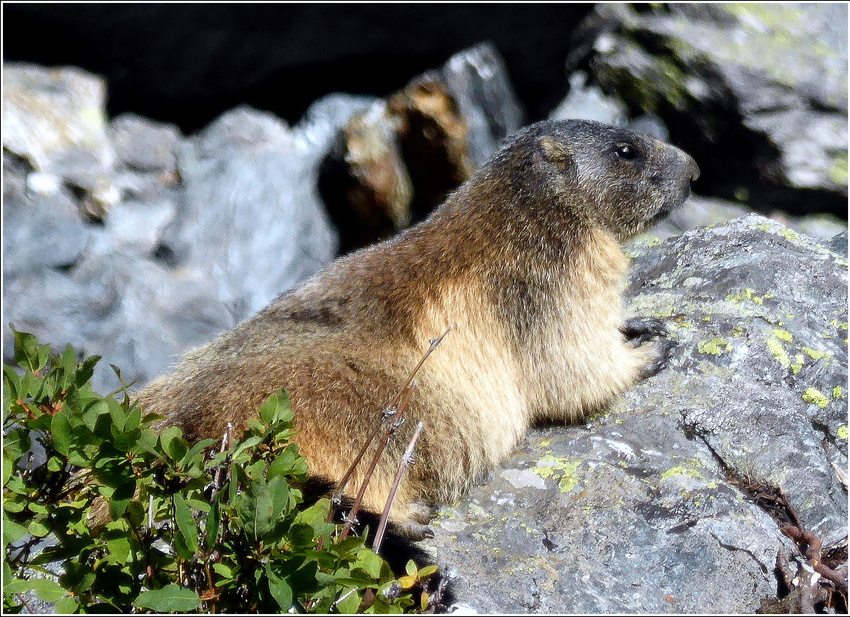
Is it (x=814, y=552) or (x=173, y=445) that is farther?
(x=814, y=552)

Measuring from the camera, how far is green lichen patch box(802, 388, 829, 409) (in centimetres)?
557

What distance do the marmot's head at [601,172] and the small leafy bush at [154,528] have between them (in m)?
3.65

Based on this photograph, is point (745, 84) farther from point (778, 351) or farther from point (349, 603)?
point (349, 603)

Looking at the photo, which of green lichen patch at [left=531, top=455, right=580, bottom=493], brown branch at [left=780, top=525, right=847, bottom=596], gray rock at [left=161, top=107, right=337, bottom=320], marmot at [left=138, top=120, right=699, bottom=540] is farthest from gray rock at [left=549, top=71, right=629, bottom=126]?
brown branch at [left=780, top=525, right=847, bottom=596]

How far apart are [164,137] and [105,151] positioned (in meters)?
1.15

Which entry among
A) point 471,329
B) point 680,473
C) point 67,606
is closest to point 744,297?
point 680,473

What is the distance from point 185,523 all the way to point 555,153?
171 inches

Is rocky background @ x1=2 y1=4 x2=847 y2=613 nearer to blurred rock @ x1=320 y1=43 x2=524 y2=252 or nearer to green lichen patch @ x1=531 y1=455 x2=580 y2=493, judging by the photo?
blurred rock @ x1=320 y1=43 x2=524 y2=252

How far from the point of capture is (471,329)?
559 centimetres

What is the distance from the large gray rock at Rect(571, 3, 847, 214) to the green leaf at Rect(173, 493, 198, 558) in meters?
13.5

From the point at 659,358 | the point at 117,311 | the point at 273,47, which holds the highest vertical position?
the point at 273,47

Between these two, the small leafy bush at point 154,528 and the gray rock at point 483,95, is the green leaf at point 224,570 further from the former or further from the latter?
the gray rock at point 483,95

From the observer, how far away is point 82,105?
45.3 feet

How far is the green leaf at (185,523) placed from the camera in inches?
114
